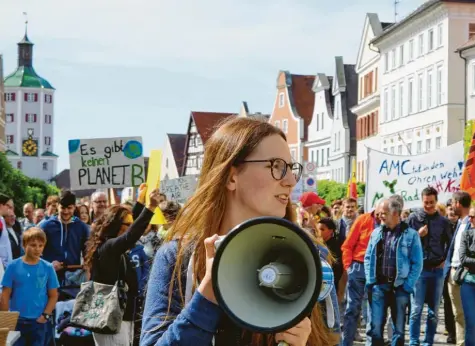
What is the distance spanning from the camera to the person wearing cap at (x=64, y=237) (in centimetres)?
1087

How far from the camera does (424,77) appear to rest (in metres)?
57.2

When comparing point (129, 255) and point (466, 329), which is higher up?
point (129, 255)

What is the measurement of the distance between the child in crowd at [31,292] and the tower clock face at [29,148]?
182 meters

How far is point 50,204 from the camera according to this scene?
15531 mm

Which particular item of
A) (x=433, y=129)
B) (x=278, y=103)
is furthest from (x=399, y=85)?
(x=278, y=103)

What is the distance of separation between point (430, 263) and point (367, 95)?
56.1 metres

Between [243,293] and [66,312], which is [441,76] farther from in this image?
[243,293]

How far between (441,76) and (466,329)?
43.8m

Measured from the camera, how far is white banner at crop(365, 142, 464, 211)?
2003 centimetres

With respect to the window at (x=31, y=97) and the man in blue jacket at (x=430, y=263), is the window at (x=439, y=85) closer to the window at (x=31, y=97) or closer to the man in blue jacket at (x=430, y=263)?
the man in blue jacket at (x=430, y=263)

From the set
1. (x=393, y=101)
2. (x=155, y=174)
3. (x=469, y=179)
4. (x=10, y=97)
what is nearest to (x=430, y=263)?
(x=469, y=179)

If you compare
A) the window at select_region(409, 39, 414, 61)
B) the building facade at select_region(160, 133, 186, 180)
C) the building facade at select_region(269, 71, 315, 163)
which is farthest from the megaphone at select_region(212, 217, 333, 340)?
the building facade at select_region(160, 133, 186, 180)

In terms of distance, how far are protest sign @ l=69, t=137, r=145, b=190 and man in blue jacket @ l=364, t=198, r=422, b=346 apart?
6.02 metres

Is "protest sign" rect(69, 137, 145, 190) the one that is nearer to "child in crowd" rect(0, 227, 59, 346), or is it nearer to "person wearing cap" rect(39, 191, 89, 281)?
"person wearing cap" rect(39, 191, 89, 281)
